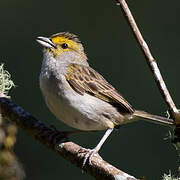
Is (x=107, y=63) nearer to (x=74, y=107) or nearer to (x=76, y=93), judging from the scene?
(x=76, y=93)

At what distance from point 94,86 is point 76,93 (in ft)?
1.03

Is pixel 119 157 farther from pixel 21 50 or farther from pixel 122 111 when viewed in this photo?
pixel 21 50

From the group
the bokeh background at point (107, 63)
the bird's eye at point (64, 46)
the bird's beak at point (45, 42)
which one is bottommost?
the bokeh background at point (107, 63)

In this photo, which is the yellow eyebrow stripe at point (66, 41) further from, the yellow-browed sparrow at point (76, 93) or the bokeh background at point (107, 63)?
the bokeh background at point (107, 63)

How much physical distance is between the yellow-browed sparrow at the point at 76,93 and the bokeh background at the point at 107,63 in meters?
1.28

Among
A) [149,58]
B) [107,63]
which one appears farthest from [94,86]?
[107,63]

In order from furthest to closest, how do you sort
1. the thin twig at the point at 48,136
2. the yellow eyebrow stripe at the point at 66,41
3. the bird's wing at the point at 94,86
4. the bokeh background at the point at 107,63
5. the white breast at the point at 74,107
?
the bokeh background at the point at 107,63 → the yellow eyebrow stripe at the point at 66,41 → the bird's wing at the point at 94,86 → the white breast at the point at 74,107 → the thin twig at the point at 48,136

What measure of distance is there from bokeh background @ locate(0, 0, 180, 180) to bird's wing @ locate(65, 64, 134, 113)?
4.28 feet

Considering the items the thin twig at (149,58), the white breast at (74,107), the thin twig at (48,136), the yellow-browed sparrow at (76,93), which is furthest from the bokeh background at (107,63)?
the thin twig at (149,58)

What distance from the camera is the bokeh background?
5.46 m

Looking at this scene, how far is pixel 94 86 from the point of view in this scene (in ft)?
13.6

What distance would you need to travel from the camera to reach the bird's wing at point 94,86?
4.07 metres

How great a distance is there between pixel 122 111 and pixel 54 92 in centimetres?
77

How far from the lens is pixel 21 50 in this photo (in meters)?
6.50
